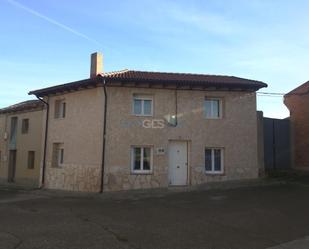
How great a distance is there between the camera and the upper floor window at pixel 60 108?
71.3 ft

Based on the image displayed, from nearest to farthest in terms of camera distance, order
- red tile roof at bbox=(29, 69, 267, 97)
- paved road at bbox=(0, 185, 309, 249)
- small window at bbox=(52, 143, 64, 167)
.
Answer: paved road at bbox=(0, 185, 309, 249)
red tile roof at bbox=(29, 69, 267, 97)
small window at bbox=(52, 143, 64, 167)

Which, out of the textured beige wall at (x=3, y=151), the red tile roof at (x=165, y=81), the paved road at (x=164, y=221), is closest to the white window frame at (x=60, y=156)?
the red tile roof at (x=165, y=81)

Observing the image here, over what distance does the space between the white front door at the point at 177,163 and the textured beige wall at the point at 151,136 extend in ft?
0.99

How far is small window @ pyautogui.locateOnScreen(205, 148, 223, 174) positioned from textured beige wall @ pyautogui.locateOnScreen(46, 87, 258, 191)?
0.28m

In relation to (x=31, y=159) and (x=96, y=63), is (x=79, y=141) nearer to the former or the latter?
(x=96, y=63)

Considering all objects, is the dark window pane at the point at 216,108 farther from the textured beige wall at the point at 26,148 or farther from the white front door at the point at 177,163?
the textured beige wall at the point at 26,148

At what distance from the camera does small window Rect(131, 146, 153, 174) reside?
62.0ft

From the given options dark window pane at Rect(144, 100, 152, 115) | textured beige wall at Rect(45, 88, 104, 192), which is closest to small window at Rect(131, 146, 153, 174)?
textured beige wall at Rect(45, 88, 104, 192)

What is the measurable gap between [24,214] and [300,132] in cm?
1661

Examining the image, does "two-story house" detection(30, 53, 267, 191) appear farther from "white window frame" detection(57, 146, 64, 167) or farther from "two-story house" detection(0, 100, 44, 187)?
"two-story house" detection(0, 100, 44, 187)

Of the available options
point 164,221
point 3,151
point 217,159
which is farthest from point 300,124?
point 3,151

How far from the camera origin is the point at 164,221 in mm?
11484

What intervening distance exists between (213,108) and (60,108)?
315 inches

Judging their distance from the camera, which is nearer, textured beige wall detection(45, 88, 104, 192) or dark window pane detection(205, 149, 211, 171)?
textured beige wall detection(45, 88, 104, 192)
